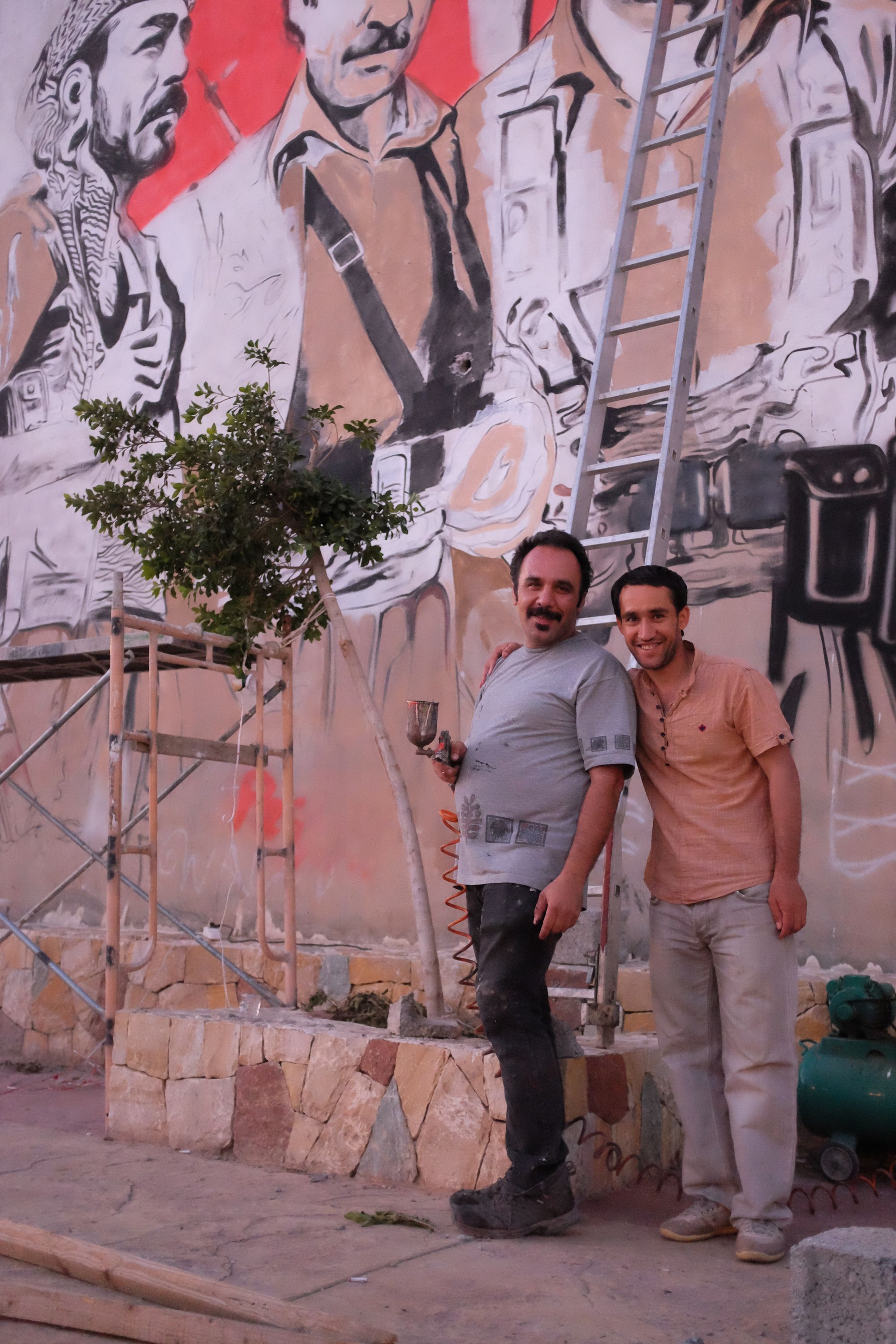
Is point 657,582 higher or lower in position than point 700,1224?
higher

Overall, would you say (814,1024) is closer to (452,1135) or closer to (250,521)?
(452,1135)

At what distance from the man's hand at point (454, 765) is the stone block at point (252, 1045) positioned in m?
1.61

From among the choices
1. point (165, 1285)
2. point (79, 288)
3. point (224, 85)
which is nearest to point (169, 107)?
point (224, 85)

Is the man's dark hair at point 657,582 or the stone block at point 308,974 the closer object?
the man's dark hair at point 657,582

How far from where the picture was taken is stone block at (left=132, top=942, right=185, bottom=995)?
7.41m

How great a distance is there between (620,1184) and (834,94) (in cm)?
492

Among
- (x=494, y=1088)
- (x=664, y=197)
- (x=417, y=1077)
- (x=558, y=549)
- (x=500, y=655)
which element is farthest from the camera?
(x=664, y=197)

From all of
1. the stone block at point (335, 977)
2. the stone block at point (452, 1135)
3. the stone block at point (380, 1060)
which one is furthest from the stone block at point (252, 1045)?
the stone block at point (335, 977)

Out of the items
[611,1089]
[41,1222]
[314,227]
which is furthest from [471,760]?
[314,227]

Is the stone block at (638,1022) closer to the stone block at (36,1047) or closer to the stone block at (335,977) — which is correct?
the stone block at (335,977)

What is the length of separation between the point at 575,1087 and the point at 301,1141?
1125 millimetres

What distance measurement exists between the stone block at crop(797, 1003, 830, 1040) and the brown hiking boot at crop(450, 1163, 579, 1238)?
1951 mm

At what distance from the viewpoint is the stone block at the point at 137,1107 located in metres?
4.63

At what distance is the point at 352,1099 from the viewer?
13.5ft
